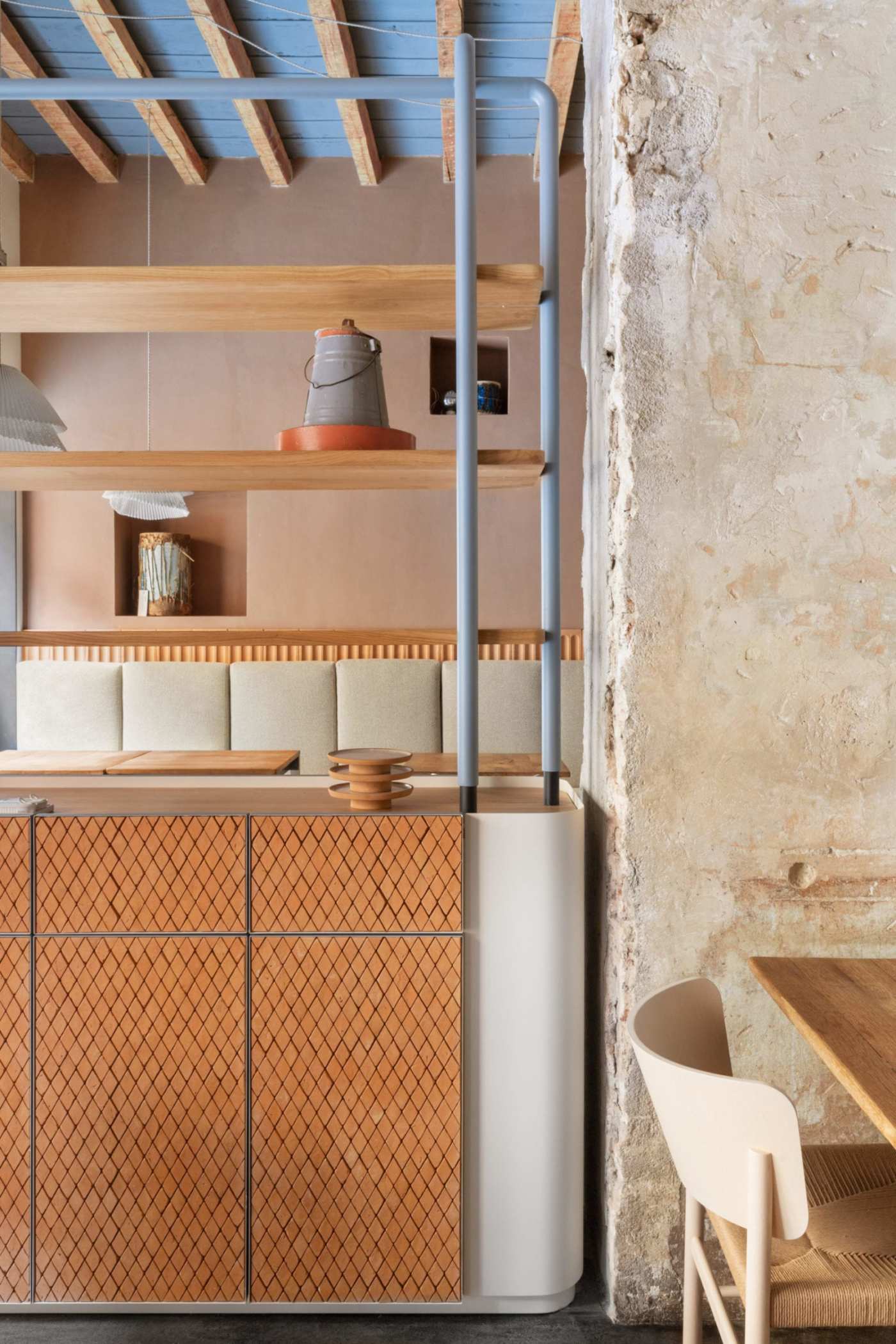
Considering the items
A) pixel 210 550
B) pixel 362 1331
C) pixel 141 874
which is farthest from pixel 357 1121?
pixel 210 550

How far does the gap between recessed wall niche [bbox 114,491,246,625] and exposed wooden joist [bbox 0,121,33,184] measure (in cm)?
168

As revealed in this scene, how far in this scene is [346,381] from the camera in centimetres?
211

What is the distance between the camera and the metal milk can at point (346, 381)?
211 cm

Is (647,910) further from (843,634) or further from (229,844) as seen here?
(229,844)

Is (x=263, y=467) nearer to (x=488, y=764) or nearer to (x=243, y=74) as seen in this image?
(x=488, y=764)

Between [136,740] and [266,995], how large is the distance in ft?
9.88

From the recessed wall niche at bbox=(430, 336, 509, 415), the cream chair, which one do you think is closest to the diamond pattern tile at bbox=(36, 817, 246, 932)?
the cream chair

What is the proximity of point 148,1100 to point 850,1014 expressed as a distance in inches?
50.4

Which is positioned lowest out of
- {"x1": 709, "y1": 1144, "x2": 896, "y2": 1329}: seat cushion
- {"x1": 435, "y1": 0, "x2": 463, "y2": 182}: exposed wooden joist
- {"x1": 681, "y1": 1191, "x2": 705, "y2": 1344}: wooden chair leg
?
{"x1": 681, "y1": 1191, "x2": 705, "y2": 1344}: wooden chair leg

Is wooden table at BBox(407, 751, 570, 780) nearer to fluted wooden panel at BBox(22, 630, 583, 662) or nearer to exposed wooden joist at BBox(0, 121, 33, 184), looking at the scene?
fluted wooden panel at BBox(22, 630, 583, 662)

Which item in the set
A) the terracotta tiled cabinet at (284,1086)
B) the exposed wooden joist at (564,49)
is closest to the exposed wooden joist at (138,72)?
the exposed wooden joist at (564,49)

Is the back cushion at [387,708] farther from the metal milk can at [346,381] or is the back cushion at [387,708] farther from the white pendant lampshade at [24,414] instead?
the metal milk can at [346,381]

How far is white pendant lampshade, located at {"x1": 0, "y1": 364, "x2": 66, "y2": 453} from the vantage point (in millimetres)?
2568

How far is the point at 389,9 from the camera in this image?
3473mm
